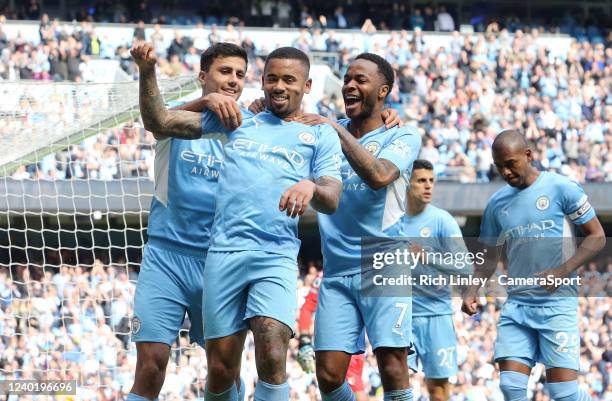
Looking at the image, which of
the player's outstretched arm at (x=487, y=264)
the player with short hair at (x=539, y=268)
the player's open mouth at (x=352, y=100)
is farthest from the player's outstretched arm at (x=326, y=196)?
the player's outstretched arm at (x=487, y=264)

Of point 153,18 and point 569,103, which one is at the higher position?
point 153,18

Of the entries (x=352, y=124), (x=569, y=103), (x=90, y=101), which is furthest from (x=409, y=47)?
(x=352, y=124)

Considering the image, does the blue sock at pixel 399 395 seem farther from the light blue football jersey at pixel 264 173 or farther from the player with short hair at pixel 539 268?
the player with short hair at pixel 539 268

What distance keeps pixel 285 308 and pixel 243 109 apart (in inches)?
51.8

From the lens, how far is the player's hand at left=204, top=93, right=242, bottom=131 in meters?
7.06

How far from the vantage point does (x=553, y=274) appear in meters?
9.48

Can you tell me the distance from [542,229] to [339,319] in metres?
2.35

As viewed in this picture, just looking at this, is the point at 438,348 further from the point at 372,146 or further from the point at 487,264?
the point at 372,146

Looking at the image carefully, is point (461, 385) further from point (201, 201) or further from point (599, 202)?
point (201, 201)

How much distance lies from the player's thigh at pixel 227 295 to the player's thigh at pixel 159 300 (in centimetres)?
81

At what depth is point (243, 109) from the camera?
7.42 metres

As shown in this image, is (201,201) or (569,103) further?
→ (569,103)

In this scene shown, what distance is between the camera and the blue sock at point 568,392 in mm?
9344

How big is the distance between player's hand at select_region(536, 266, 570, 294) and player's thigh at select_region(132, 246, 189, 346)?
A: 3133 millimetres
